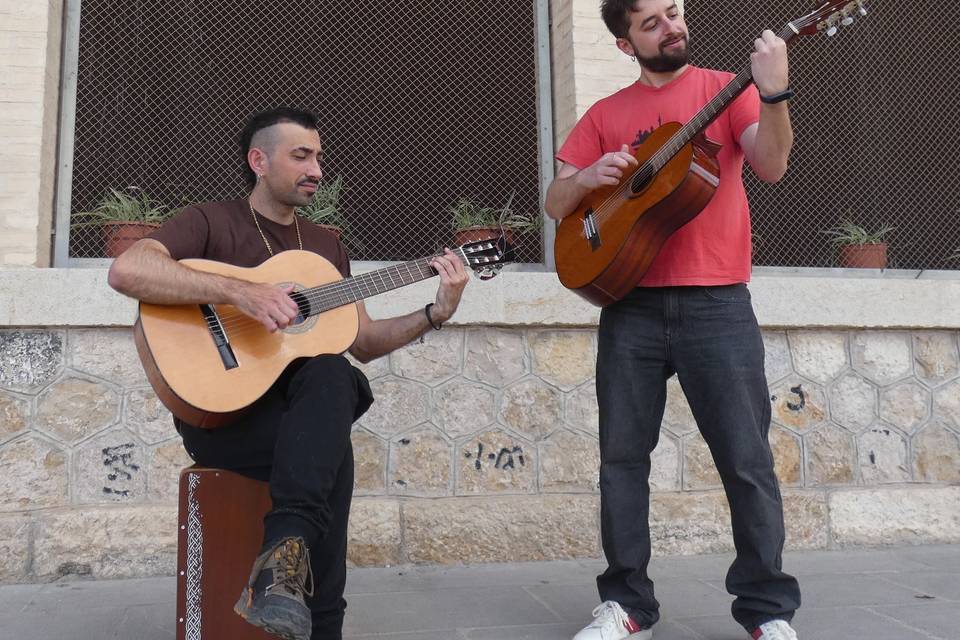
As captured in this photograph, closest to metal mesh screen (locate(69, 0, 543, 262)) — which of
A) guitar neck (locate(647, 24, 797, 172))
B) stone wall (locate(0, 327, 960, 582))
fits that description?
stone wall (locate(0, 327, 960, 582))

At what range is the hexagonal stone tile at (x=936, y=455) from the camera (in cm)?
406

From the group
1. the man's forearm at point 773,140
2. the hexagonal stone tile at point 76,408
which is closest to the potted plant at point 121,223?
the hexagonal stone tile at point 76,408

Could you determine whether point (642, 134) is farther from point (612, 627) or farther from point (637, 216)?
point (612, 627)

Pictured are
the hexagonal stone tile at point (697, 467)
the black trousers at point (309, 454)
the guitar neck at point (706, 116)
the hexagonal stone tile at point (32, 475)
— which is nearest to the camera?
the black trousers at point (309, 454)

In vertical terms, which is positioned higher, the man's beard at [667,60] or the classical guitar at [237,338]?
the man's beard at [667,60]

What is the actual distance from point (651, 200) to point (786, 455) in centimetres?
215

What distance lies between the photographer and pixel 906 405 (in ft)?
13.4

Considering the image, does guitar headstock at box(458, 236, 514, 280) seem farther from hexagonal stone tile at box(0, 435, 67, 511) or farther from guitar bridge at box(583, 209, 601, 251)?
hexagonal stone tile at box(0, 435, 67, 511)

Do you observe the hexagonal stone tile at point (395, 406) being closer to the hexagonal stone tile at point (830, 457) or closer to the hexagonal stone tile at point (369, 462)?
the hexagonal stone tile at point (369, 462)

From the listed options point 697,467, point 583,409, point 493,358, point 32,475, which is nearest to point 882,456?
point 697,467

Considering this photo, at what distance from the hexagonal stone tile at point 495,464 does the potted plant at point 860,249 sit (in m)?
2.19

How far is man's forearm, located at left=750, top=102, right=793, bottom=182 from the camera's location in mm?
2217

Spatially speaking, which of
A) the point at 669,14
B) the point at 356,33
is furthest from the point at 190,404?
the point at 356,33

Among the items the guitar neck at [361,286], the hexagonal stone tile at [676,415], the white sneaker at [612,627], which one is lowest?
the white sneaker at [612,627]
